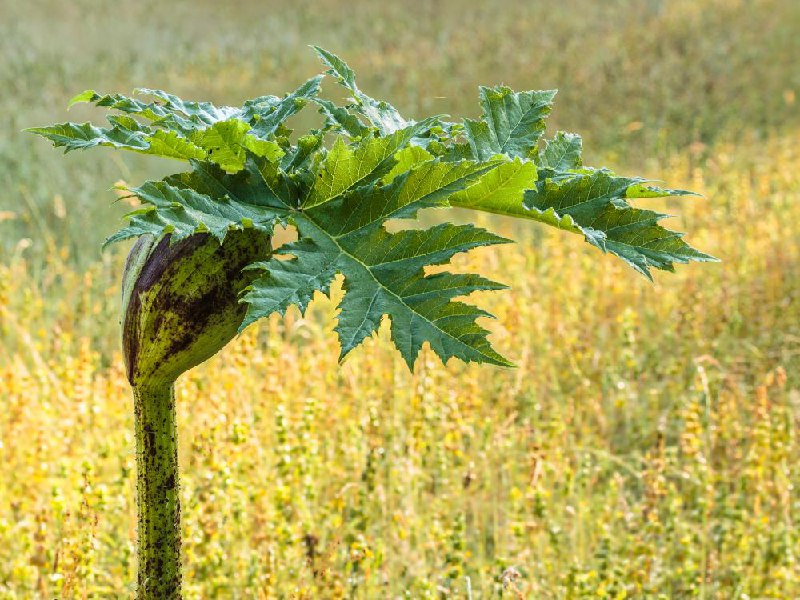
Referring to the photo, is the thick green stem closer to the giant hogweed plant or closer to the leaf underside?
the giant hogweed plant

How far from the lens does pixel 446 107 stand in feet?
32.5

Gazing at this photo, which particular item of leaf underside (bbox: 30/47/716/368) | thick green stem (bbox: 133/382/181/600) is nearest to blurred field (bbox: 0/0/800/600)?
thick green stem (bbox: 133/382/181/600)

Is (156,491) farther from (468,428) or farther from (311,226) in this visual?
(468,428)

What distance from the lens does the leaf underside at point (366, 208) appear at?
39.3 inches

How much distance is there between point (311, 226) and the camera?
3.54ft

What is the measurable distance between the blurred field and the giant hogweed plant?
882mm

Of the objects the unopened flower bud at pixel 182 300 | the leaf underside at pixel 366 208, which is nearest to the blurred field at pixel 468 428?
the unopened flower bud at pixel 182 300

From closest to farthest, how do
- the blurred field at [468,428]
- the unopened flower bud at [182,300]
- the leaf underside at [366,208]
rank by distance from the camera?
1. the leaf underside at [366,208]
2. the unopened flower bud at [182,300]
3. the blurred field at [468,428]

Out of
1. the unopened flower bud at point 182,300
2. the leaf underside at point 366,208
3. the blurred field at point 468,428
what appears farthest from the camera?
the blurred field at point 468,428

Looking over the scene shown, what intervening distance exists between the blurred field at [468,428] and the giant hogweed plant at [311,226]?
0.88m

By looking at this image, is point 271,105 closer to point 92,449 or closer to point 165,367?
point 165,367

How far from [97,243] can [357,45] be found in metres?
7.64

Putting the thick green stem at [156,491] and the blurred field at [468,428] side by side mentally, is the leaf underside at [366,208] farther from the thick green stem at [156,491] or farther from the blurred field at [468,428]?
the blurred field at [468,428]

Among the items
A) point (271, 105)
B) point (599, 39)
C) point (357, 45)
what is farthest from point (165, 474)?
point (357, 45)
